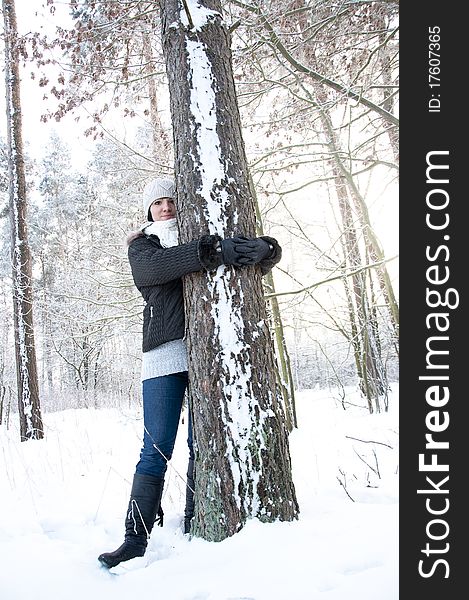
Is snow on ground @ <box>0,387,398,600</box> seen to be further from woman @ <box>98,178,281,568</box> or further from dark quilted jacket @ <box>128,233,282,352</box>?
dark quilted jacket @ <box>128,233,282,352</box>

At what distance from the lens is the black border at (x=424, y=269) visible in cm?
146

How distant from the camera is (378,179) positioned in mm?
5562

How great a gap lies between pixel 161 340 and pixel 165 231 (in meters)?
0.60

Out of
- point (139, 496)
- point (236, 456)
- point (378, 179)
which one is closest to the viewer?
point (236, 456)

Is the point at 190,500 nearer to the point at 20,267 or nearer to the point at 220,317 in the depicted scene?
the point at 220,317

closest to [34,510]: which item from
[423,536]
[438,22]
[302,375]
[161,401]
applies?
[161,401]

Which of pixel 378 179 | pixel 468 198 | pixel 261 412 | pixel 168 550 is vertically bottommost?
pixel 168 550

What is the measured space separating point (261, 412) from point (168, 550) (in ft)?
2.60

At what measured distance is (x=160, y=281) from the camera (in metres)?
2.43

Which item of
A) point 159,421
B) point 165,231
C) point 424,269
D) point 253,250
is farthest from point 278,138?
point 424,269

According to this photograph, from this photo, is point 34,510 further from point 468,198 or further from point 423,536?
point 468,198

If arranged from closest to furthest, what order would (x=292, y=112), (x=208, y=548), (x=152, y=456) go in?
1. (x=208, y=548)
2. (x=152, y=456)
3. (x=292, y=112)

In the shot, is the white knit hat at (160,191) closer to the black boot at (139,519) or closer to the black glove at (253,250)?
the black glove at (253,250)

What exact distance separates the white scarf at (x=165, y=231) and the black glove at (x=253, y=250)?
0.47 meters
